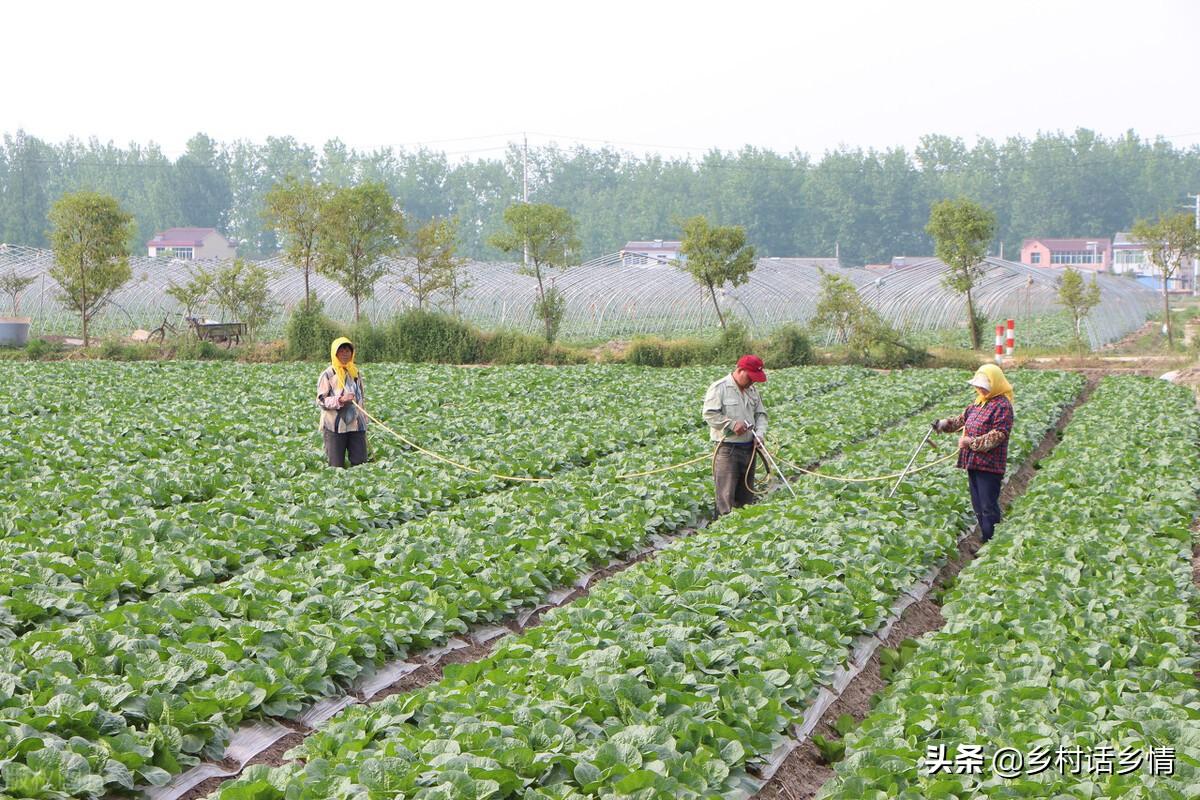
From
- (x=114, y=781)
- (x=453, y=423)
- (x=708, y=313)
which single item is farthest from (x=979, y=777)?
(x=708, y=313)

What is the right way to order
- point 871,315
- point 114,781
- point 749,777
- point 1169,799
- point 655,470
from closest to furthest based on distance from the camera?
point 1169,799, point 114,781, point 749,777, point 655,470, point 871,315

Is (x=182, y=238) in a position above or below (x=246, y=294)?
above

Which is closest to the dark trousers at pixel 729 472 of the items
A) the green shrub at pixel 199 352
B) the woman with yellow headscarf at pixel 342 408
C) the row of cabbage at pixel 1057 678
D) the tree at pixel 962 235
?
the row of cabbage at pixel 1057 678

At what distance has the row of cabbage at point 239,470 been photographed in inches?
318

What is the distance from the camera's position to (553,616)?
23.6 feet

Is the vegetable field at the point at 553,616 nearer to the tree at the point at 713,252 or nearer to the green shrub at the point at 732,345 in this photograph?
the green shrub at the point at 732,345

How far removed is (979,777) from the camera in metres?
4.90

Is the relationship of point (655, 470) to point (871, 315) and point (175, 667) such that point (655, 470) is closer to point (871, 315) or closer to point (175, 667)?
point (175, 667)

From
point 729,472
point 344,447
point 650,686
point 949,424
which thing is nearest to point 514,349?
point 344,447

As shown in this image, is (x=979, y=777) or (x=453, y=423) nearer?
(x=979, y=777)

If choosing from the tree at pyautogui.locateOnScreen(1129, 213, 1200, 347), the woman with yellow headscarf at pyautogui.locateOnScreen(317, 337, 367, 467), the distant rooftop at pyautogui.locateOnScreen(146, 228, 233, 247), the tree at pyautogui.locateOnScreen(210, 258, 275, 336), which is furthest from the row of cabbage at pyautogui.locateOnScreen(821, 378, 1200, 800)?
the distant rooftop at pyautogui.locateOnScreen(146, 228, 233, 247)

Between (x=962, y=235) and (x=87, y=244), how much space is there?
27.4 meters

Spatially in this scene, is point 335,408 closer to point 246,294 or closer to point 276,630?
point 276,630

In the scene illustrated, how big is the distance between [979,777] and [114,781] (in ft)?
12.2
